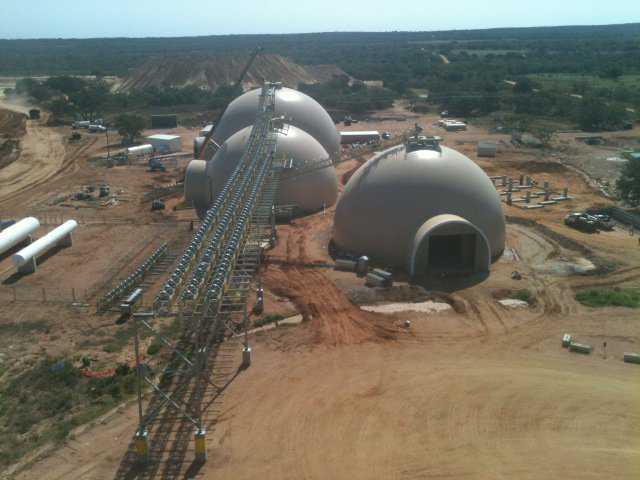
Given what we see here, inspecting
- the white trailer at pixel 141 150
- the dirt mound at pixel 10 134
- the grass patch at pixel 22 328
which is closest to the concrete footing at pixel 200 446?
the grass patch at pixel 22 328

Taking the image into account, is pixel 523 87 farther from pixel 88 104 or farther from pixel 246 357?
pixel 246 357

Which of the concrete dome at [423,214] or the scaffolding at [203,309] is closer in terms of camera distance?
the scaffolding at [203,309]

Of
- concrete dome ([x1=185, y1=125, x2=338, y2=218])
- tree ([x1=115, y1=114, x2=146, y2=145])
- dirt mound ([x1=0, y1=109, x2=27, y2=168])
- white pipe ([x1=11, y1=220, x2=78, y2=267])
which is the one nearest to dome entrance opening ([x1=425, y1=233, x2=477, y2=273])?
concrete dome ([x1=185, y1=125, x2=338, y2=218])

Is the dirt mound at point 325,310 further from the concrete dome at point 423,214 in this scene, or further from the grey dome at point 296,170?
the grey dome at point 296,170

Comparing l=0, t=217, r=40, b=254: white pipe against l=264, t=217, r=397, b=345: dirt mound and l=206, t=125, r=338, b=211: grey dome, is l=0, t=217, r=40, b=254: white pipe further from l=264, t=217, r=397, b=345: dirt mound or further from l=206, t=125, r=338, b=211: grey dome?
l=264, t=217, r=397, b=345: dirt mound

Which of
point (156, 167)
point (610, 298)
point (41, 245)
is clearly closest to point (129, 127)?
point (156, 167)

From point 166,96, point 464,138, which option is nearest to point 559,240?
point 464,138
